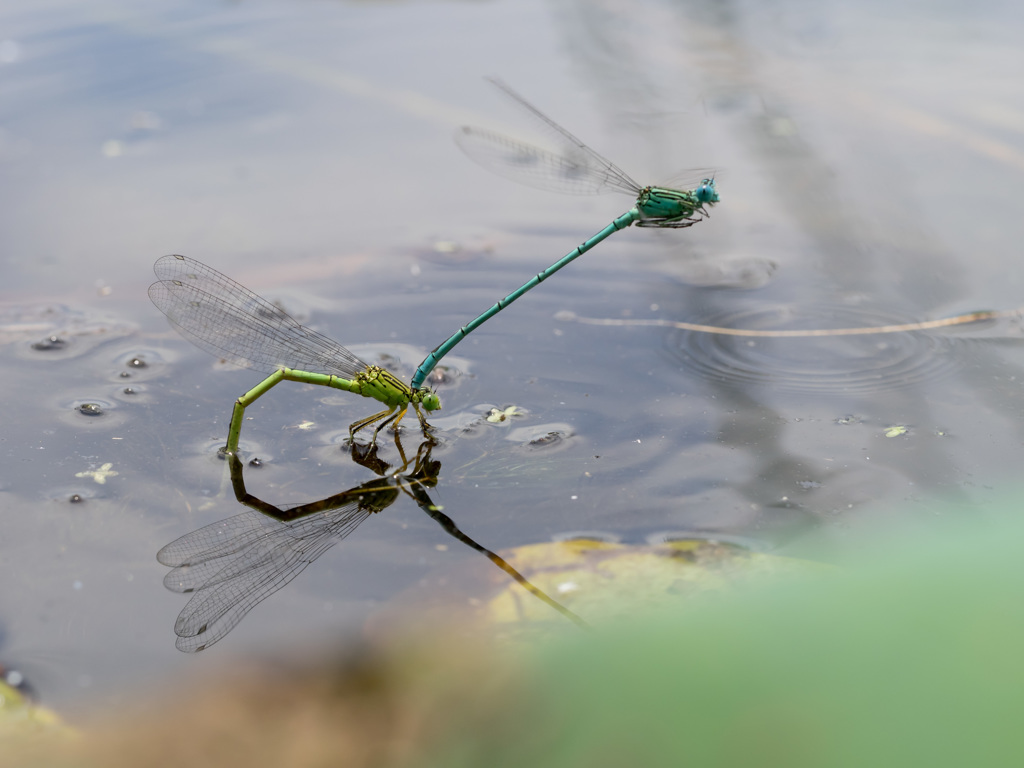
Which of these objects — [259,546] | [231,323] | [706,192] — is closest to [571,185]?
[706,192]

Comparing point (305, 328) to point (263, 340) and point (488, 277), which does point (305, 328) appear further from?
point (488, 277)

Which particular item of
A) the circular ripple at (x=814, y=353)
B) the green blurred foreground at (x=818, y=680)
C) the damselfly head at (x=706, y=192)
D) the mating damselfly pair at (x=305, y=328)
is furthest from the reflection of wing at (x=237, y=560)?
the damselfly head at (x=706, y=192)

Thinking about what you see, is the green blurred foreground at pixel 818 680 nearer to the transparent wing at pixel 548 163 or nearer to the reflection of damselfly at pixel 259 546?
the reflection of damselfly at pixel 259 546

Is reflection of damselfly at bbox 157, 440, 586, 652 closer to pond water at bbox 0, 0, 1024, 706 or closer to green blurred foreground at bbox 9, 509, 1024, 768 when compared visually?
pond water at bbox 0, 0, 1024, 706

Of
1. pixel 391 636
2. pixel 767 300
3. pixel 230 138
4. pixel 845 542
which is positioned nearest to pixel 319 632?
pixel 391 636

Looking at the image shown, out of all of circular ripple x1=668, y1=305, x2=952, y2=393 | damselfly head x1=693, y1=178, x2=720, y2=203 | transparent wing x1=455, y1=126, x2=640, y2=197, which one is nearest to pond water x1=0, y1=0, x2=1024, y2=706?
circular ripple x1=668, y1=305, x2=952, y2=393
